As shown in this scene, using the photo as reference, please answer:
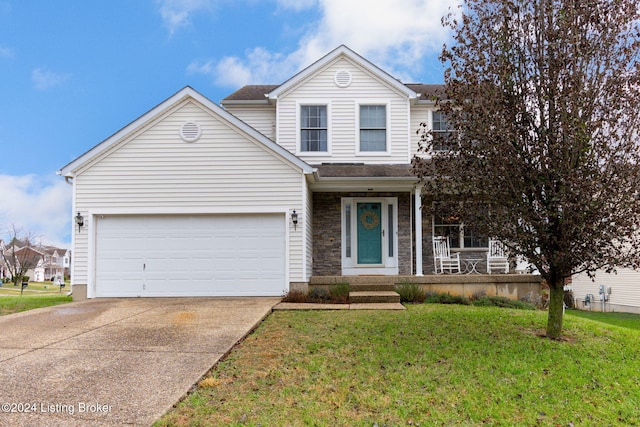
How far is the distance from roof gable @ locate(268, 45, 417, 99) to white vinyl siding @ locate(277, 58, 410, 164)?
0.11 meters

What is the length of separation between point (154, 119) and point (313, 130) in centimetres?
474

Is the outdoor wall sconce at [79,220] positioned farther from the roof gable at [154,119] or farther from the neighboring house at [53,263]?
the neighboring house at [53,263]

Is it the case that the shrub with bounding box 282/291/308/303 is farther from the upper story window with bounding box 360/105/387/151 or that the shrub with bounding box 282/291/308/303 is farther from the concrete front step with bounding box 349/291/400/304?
the upper story window with bounding box 360/105/387/151

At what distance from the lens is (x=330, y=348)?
19.8 feet

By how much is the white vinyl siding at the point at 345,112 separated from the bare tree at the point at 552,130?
7136 mm

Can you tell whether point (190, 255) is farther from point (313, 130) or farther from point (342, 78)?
point (342, 78)

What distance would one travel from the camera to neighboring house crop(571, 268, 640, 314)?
66.1 ft

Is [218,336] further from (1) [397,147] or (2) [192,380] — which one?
(1) [397,147]

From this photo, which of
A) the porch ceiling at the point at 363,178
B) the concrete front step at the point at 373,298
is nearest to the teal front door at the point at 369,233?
the porch ceiling at the point at 363,178

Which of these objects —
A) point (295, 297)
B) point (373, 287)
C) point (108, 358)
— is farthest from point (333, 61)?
point (108, 358)

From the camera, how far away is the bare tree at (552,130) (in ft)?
19.4

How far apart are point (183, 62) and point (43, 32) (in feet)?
15.6

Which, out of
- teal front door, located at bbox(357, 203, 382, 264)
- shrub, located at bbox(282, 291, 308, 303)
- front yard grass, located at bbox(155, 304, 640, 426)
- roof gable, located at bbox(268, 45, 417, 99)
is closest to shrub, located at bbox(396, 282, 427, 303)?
shrub, located at bbox(282, 291, 308, 303)

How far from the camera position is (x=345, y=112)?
45.6ft
